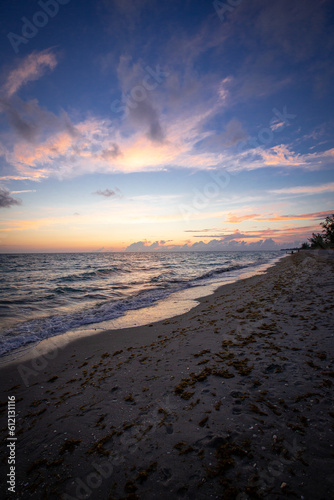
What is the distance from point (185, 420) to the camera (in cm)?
339

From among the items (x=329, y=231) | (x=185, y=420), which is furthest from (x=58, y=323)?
(x=329, y=231)

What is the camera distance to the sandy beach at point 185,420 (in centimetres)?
244

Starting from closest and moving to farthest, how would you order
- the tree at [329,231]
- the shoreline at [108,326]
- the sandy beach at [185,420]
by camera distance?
the sandy beach at [185,420], the shoreline at [108,326], the tree at [329,231]

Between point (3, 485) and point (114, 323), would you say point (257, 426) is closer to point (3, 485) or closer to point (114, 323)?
point (3, 485)

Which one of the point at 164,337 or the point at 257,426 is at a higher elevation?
the point at 257,426

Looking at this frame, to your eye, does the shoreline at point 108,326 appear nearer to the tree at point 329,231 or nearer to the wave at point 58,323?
the wave at point 58,323

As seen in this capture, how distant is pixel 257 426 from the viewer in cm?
301

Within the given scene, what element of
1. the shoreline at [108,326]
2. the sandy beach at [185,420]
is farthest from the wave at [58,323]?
the sandy beach at [185,420]

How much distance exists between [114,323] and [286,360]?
27.1 ft

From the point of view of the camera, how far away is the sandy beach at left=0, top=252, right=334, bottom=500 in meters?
2.44

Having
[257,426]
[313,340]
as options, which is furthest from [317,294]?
[257,426]

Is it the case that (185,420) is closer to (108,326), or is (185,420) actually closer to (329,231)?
(108,326)

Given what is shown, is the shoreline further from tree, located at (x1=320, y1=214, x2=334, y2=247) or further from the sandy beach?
tree, located at (x1=320, y1=214, x2=334, y2=247)

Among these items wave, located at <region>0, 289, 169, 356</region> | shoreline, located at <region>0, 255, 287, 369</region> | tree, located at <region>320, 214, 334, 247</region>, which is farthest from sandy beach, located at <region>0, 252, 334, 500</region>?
tree, located at <region>320, 214, 334, 247</region>
